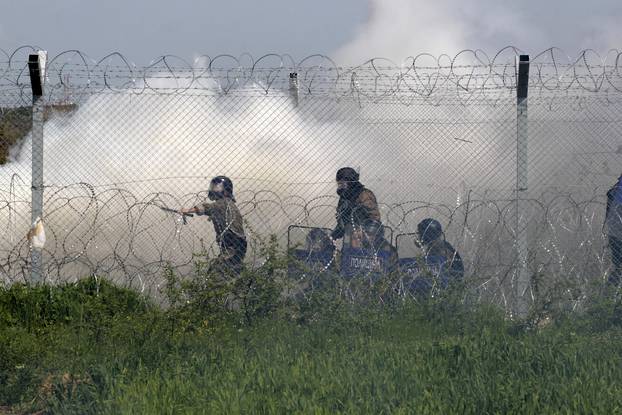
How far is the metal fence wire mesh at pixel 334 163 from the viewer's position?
823 cm

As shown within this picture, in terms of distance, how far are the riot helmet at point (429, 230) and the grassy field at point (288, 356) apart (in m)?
0.79

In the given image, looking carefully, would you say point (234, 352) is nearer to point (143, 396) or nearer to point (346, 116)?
point (143, 396)

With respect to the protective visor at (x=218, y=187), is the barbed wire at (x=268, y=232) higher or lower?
lower

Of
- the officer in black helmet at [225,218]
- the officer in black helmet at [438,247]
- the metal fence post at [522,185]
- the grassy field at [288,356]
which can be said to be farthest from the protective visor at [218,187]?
the metal fence post at [522,185]

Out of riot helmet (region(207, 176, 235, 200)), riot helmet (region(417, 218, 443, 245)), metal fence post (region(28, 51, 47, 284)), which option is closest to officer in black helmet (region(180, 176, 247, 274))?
riot helmet (region(207, 176, 235, 200))

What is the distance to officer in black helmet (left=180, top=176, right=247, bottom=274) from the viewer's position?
27.3 feet

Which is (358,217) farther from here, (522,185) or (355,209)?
(522,185)

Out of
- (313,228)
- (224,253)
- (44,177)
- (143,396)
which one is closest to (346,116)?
(313,228)

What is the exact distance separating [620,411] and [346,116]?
4.55 m

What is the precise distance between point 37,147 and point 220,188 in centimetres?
154

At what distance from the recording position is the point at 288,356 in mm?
6312

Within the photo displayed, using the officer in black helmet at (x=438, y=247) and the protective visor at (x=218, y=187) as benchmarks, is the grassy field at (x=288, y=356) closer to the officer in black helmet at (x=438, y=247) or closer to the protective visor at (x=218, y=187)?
the officer in black helmet at (x=438, y=247)

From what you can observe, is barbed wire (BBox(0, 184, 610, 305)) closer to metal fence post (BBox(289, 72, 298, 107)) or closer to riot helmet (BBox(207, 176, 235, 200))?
riot helmet (BBox(207, 176, 235, 200))

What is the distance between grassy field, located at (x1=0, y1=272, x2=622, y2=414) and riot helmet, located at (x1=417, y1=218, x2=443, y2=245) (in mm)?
794
